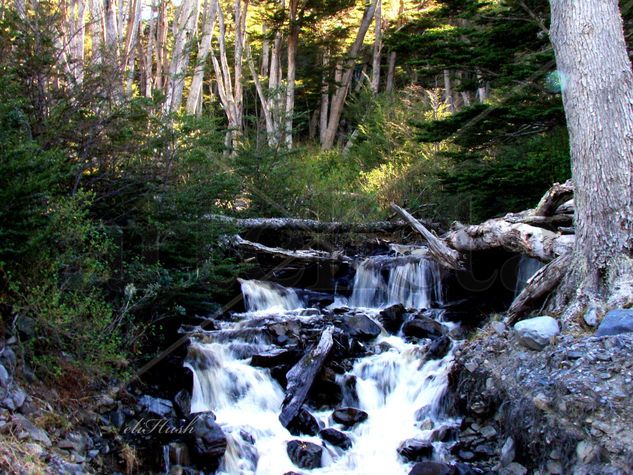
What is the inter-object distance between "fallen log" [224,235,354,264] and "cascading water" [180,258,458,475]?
1.69m

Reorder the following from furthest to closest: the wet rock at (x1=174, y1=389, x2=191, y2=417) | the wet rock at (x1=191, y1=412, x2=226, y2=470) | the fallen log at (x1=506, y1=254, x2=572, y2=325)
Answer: the fallen log at (x1=506, y1=254, x2=572, y2=325), the wet rock at (x1=174, y1=389, x2=191, y2=417), the wet rock at (x1=191, y1=412, x2=226, y2=470)

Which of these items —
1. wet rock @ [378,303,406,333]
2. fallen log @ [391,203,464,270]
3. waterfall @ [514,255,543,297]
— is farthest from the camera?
fallen log @ [391,203,464,270]

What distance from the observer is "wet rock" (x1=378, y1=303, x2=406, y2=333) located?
950 cm

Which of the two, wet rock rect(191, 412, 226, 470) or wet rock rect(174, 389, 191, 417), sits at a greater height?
wet rock rect(174, 389, 191, 417)

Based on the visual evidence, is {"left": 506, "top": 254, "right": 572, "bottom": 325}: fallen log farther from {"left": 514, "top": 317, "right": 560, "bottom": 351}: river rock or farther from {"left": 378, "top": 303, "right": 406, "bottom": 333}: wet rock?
{"left": 378, "top": 303, "right": 406, "bottom": 333}: wet rock

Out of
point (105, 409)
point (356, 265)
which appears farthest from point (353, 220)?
point (105, 409)

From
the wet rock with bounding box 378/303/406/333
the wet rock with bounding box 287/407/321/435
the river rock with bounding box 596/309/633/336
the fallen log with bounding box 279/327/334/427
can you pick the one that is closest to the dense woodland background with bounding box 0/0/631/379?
the fallen log with bounding box 279/327/334/427

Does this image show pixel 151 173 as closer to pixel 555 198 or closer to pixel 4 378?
pixel 4 378

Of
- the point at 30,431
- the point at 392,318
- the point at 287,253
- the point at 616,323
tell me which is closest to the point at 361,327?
the point at 392,318

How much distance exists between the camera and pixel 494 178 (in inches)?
459

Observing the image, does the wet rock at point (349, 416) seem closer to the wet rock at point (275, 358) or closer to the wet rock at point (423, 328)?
the wet rock at point (275, 358)

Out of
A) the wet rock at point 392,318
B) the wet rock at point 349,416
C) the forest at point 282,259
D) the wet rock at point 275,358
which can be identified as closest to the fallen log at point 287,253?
the forest at point 282,259

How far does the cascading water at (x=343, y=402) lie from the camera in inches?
248

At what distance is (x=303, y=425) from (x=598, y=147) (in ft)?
14.9
